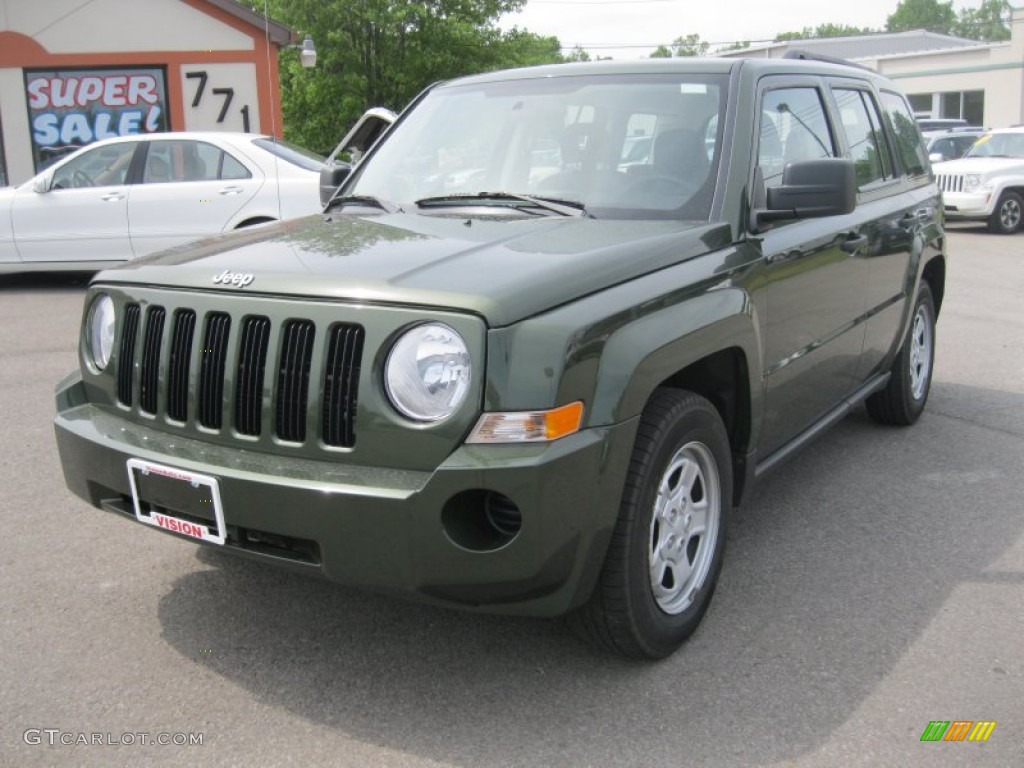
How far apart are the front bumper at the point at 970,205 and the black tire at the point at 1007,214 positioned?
6.3 inches

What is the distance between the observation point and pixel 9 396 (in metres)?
6.60

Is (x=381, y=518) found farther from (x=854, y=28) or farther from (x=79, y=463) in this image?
(x=854, y=28)

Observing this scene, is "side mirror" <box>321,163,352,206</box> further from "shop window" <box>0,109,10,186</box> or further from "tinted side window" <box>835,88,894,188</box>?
"shop window" <box>0,109,10,186</box>

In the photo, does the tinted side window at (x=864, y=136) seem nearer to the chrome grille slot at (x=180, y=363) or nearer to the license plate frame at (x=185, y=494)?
the chrome grille slot at (x=180, y=363)

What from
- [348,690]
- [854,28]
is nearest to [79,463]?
[348,690]

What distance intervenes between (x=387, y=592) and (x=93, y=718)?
930 millimetres

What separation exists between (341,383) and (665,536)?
44.3 inches

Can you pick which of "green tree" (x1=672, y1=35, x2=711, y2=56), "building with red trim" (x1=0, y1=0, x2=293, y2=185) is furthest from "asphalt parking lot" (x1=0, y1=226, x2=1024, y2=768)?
"green tree" (x1=672, y1=35, x2=711, y2=56)

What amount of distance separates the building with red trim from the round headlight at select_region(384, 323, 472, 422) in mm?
16267

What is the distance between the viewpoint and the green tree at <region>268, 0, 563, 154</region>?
32250 millimetres

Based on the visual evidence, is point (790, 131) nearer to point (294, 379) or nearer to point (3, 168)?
point (294, 379)

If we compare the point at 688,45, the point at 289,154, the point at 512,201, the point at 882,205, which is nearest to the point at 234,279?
the point at 512,201

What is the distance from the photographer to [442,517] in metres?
2.67

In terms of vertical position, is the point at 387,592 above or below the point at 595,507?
below
